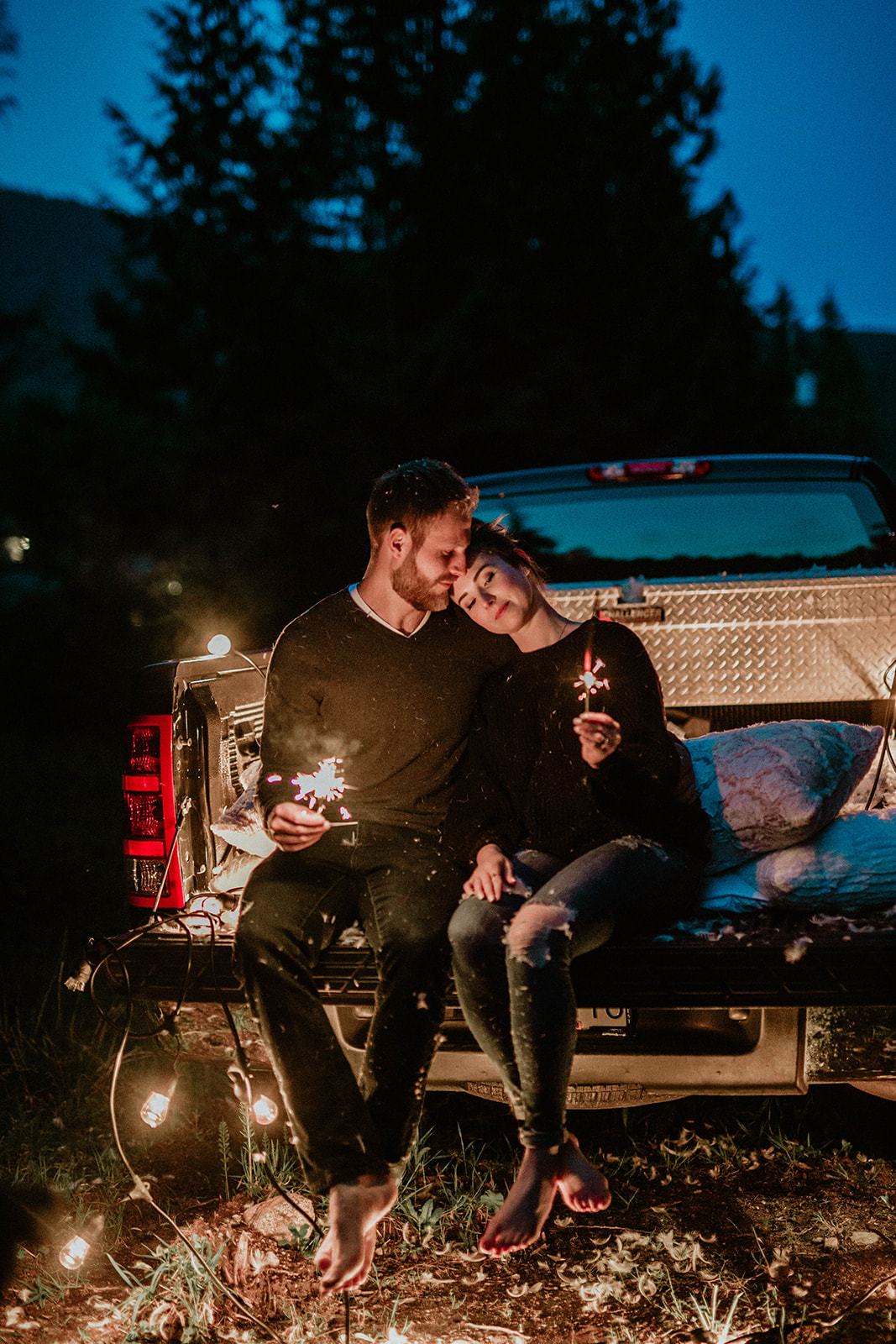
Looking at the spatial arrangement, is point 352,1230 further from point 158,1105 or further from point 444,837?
point 444,837

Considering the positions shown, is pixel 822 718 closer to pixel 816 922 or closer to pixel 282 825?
pixel 816 922

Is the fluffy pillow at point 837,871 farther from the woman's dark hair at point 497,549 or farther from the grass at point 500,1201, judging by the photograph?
the woman's dark hair at point 497,549

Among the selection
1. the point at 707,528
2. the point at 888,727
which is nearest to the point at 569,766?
the point at 888,727

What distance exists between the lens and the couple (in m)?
2.21

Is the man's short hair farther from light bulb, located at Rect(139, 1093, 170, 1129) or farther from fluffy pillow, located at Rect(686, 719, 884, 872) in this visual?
light bulb, located at Rect(139, 1093, 170, 1129)

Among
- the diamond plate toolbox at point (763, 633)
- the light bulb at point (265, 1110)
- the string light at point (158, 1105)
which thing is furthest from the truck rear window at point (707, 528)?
the string light at point (158, 1105)

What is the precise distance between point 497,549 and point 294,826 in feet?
2.95

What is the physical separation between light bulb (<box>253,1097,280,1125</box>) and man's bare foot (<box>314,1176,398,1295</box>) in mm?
516

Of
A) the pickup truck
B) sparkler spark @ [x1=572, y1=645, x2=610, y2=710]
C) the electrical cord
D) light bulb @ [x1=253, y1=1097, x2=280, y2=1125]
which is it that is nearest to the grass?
light bulb @ [x1=253, y1=1097, x2=280, y2=1125]

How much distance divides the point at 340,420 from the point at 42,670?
5.70m

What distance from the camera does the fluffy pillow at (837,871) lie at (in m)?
2.53

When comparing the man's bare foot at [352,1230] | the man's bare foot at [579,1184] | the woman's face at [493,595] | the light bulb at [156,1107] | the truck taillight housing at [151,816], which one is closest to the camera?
the man's bare foot at [352,1230]

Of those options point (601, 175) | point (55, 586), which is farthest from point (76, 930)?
point (601, 175)

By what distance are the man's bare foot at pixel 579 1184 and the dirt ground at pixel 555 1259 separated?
1.08 feet
